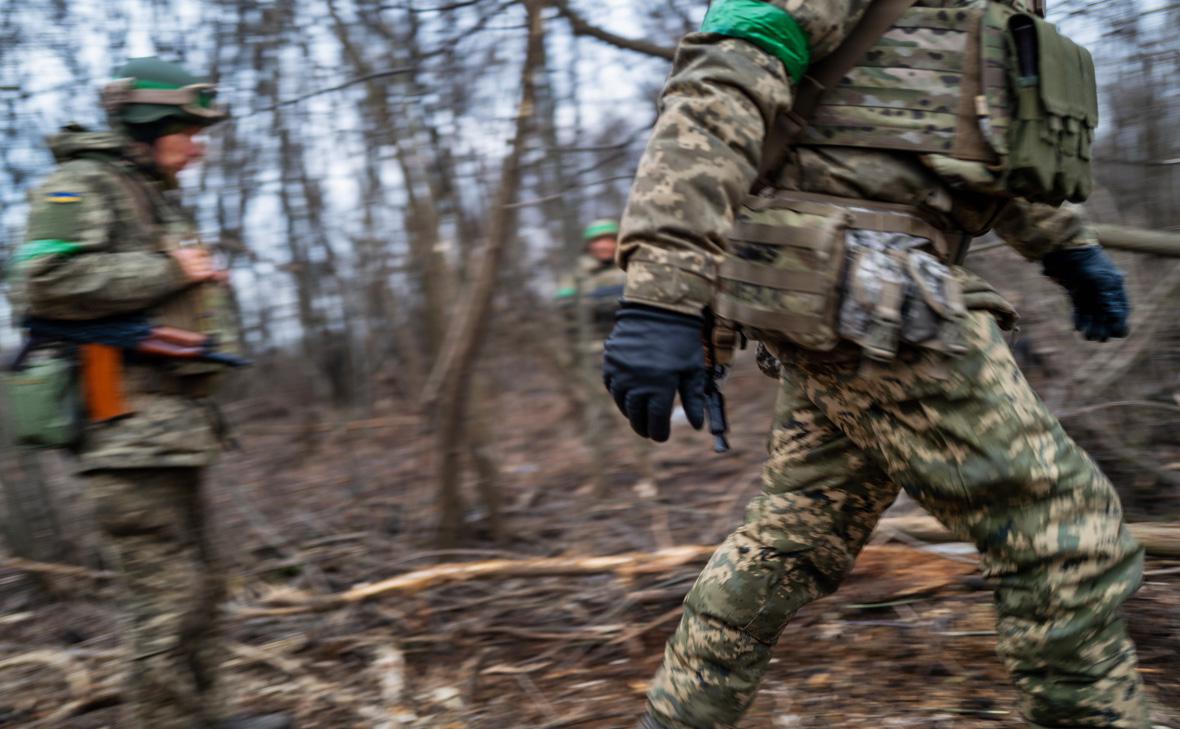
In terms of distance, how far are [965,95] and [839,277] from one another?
438 mm

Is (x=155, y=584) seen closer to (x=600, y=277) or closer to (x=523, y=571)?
(x=523, y=571)

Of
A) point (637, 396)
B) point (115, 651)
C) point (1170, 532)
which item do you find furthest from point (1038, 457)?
point (115, 651)

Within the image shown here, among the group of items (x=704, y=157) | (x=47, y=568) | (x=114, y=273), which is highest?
(x=704, y=157)

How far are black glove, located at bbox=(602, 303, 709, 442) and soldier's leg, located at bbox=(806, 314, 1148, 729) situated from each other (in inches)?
15.5

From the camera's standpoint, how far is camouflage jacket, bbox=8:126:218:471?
246cm

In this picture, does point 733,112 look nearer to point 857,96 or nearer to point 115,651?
point 857,96

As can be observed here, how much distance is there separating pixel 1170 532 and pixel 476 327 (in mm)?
2595

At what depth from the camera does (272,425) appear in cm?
739

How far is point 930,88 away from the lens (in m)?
1.75

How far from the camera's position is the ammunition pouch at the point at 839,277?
5.41 feet

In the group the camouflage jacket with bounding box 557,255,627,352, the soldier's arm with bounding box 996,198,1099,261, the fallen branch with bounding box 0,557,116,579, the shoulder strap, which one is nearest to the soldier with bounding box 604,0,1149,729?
the shoulder strap

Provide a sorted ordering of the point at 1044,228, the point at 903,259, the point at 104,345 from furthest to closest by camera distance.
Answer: the point at 104,345, the point at 1044,228, the point at 903,259

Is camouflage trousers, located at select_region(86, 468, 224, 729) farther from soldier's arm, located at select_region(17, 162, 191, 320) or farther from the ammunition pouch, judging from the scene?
the ammunition pouch

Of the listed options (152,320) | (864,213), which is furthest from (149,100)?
(864,213)
